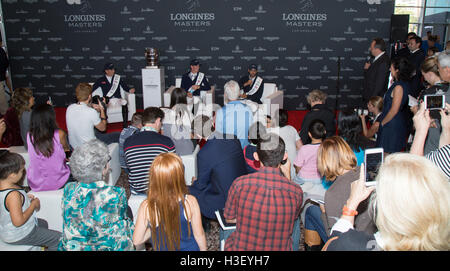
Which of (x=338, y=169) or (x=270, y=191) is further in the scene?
(x=338, y=169)

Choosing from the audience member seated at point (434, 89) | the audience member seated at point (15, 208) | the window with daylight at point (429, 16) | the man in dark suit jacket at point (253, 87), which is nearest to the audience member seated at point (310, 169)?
the audience member seated at point (434, 89)

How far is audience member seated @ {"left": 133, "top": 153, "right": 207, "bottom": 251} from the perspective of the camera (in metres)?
1.95

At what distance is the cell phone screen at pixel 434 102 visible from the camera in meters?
2.26

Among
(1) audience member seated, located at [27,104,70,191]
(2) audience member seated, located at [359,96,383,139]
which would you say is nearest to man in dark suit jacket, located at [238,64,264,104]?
(2) audience member seated, located at [359,96,383,139]

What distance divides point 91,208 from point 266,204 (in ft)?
3.11

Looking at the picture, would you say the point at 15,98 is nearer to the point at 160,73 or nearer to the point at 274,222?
the point at 274,222

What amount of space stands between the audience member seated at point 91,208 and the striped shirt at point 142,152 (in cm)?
87

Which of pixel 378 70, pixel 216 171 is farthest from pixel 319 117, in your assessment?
pixel 378 70

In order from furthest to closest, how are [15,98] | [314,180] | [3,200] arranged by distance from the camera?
1. [15,98]
2. [314,180]
3. [3,200]

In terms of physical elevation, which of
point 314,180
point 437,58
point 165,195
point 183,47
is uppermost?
point 183,47

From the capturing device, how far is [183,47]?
25.3 ft

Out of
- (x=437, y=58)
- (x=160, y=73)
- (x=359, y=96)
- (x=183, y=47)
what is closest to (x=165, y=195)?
(x=437, y=58)

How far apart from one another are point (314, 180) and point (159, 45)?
5675 millimetres

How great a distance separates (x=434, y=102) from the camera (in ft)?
7.48
